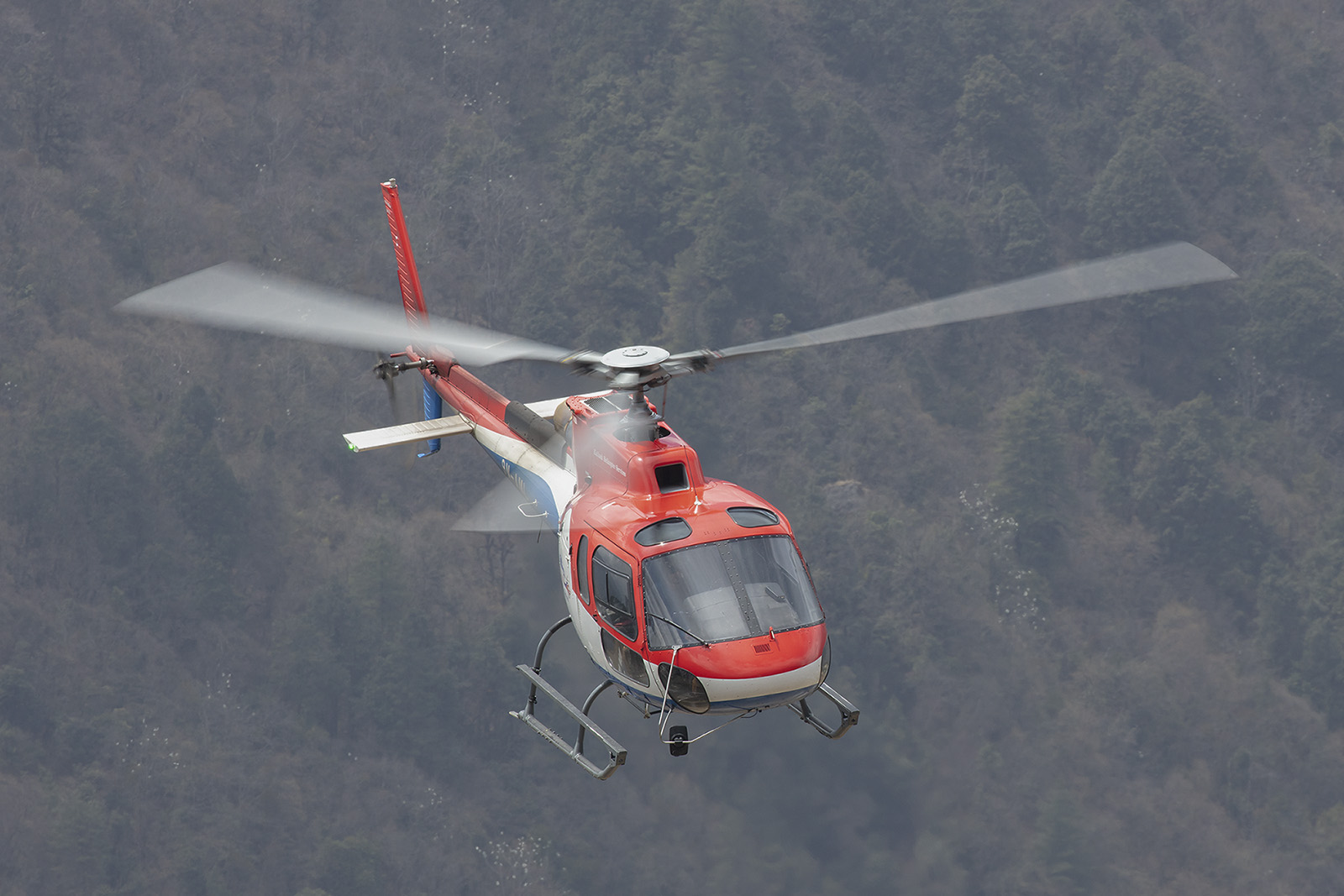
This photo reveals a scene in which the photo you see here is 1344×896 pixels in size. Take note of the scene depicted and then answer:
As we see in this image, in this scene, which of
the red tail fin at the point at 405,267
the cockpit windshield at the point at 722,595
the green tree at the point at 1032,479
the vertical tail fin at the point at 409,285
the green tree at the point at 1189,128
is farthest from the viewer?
the green tree at the point at 1189,128

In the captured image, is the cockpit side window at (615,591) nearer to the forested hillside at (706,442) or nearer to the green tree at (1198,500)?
the forested hillside at (706,442)

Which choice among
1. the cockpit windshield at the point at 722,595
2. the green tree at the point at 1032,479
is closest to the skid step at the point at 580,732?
the cockpit windshield at the point at 722,595

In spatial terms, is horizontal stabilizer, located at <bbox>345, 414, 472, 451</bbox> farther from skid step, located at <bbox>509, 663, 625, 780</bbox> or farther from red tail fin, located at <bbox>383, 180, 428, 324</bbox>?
A: skid step, located at <bbox>509, 663, 625, 780</bbox>

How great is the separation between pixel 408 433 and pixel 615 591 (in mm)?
6037

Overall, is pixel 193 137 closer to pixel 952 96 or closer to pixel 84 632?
pixel 84 632

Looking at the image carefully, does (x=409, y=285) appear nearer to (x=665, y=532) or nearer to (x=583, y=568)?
(x=583, y=568)

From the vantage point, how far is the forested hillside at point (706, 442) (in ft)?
249

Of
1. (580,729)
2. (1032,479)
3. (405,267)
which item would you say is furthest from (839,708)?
(1032,479)

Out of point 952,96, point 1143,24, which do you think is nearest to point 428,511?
point 952,96

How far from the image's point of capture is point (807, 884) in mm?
87188

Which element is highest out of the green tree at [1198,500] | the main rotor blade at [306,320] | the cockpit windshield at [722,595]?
the main rotor blade at [306,320]

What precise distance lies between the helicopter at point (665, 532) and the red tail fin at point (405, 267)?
16.7ft

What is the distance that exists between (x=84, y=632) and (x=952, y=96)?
54.3m

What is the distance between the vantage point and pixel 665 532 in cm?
1939
